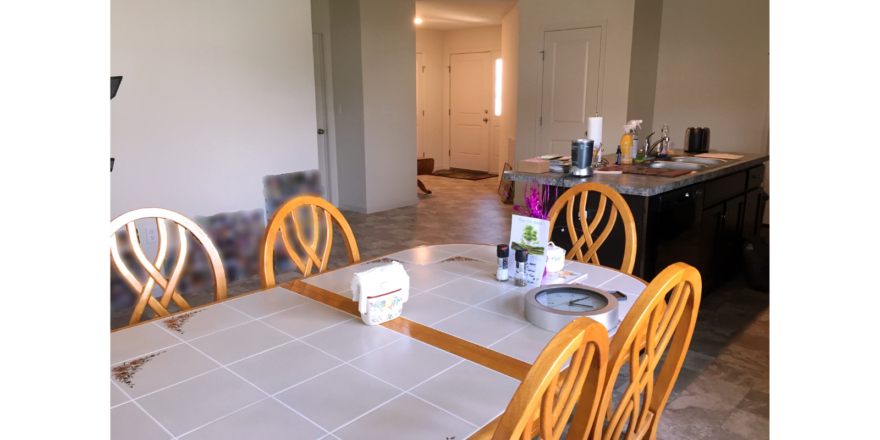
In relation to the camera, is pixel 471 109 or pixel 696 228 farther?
pixel 471 109

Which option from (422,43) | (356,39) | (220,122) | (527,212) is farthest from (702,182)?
(422,43)

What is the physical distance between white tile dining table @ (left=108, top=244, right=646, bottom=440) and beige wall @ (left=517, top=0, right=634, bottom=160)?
401cm

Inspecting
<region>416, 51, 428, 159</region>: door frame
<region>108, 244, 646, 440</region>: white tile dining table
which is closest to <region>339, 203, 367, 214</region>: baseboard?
<region>416, 51, 428, 159</region>: door frame

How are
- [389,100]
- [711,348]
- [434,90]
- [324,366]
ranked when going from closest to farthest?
1. [324,366]
2. [711,348]
3. [389,100]
4. [434,90]

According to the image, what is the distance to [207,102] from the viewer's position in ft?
11.3

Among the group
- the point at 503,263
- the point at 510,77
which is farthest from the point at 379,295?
the point at 510,77

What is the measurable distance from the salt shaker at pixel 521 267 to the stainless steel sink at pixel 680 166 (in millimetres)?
2128

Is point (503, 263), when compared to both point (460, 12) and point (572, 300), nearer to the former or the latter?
point (572, 300)

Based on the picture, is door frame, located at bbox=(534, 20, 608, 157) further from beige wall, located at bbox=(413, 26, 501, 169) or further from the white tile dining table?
the white tile dining table

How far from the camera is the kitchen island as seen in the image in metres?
2.76

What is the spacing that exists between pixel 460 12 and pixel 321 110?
2.45 m
